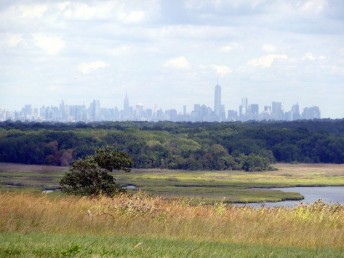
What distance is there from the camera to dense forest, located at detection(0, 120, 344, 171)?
10894 cm

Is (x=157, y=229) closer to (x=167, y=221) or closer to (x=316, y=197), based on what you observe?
(x=167, y=221)

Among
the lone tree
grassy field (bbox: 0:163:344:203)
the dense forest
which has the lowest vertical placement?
grassy field (bbox: 0:163:344:203)

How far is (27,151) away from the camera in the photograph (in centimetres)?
10881

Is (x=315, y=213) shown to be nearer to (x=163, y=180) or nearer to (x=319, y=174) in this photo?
(x=163, y=180)

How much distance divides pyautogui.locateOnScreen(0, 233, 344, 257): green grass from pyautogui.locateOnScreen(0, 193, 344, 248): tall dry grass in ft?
3.77

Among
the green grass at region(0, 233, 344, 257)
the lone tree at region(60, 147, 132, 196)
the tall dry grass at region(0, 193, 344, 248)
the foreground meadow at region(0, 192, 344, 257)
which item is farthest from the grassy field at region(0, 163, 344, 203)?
the green grass at region(0, 233, 344, 257)

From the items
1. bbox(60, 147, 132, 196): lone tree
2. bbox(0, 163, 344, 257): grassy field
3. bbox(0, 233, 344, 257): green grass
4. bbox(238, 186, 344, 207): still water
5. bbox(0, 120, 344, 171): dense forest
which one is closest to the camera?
bbox(0, 233, 344, 257): green grass

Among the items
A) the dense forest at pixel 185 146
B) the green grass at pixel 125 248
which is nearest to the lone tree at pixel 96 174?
the green grass at pixel 125 248

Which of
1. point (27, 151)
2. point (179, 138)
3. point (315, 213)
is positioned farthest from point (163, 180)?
point (315, 213)

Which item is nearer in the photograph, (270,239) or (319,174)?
(270,239)

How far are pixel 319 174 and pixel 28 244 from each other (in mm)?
111926

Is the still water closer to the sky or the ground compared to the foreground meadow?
closer to the ground

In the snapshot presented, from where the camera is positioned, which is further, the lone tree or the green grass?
the lone tree

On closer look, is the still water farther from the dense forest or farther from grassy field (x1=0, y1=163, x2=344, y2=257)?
the dense forest
